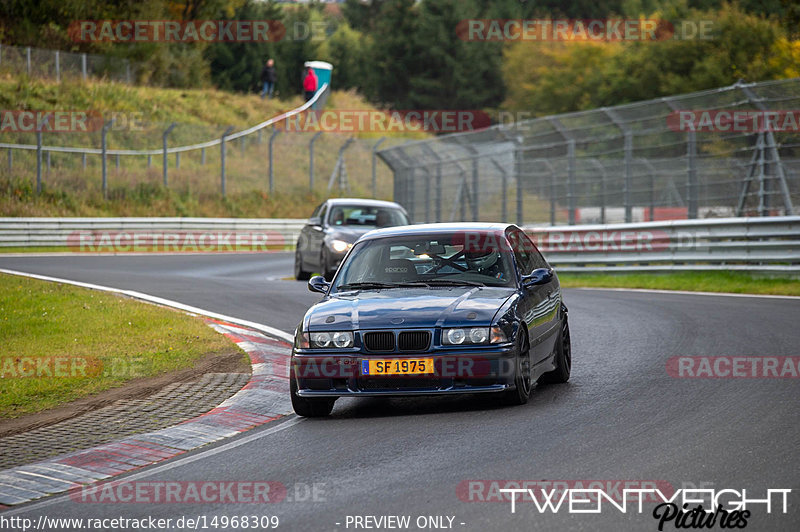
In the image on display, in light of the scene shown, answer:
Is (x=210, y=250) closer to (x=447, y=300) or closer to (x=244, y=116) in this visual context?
(x=244, y=116)

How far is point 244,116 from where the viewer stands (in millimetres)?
59219

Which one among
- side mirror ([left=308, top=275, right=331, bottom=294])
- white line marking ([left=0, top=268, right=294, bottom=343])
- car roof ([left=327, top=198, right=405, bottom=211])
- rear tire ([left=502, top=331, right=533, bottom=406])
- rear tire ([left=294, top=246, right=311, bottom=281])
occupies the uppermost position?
side mirror ([left=308, top=275, right=331, bottom=294])

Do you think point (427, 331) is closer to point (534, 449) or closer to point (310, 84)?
point (534, 449)

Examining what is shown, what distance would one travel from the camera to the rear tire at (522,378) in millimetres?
8719

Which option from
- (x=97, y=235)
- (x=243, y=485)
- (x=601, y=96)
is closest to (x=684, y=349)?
(x=243, y=485)

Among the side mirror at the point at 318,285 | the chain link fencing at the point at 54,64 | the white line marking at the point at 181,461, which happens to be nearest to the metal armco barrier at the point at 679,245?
the side mirror at the point at 318,285

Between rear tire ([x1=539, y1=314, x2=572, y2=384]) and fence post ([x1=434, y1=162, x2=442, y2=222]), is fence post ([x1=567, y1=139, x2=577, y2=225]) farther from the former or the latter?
rear tire ([x1=539, y1=314, x2=572, y2=384])

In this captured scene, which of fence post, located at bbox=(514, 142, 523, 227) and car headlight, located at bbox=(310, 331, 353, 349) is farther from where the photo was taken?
fence post, located at bbox=(514, 142, 523, 227)

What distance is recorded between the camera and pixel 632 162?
24.0 meters

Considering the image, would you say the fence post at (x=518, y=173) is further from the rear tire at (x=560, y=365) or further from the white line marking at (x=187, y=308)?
the rear tire at (x=560, y=365)

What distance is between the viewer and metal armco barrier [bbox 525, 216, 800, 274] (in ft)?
64.7

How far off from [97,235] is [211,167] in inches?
410

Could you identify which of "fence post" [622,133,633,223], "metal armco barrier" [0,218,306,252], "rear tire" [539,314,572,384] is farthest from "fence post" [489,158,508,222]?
"rear tire" [539,314,572,384]

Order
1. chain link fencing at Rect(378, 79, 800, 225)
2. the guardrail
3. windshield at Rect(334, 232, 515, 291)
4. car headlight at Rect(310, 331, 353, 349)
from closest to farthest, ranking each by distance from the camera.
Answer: car headlight at Rect(310, 331, 353, 349) → windshield at Rect(334, 232, 515, 291) → the guardrail → chain link fencing at Rect(378, 79, 800, 225)
